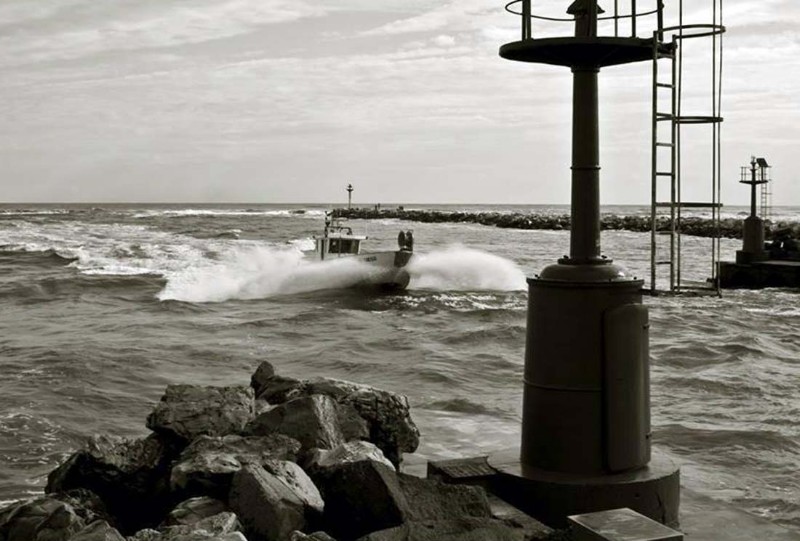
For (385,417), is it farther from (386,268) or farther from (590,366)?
(386,268)

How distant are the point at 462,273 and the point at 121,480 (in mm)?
27482

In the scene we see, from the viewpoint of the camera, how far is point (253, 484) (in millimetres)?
5594

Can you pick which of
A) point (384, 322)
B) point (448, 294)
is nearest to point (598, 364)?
point (384, 322)

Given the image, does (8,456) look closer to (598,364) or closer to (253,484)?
(253,484)

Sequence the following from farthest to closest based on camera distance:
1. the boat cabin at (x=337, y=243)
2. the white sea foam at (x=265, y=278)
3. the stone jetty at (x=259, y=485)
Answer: the boat cabin at (x=337, y=243) < the white sea foam at (x=265, y=278) < the stone jetty at (x=259, y=485)

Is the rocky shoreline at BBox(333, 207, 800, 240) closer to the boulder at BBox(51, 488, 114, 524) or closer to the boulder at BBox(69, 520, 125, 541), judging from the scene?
the boulder at BBox(51, 488, 114, 524)

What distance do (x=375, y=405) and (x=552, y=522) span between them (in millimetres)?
2329

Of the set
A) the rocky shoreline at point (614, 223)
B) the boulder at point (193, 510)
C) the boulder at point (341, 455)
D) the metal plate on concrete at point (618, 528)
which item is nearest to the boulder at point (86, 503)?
the boulder at point (193, 510)

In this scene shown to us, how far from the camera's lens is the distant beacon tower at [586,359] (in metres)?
5.73

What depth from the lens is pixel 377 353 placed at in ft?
55.6

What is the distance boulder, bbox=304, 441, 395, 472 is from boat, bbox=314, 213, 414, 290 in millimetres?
23426

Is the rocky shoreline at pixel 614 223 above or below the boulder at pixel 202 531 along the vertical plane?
above

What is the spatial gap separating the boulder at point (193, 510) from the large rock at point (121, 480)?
78 centimetres

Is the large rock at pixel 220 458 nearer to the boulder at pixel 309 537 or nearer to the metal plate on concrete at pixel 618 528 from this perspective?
the boulder at pixel 309 537
